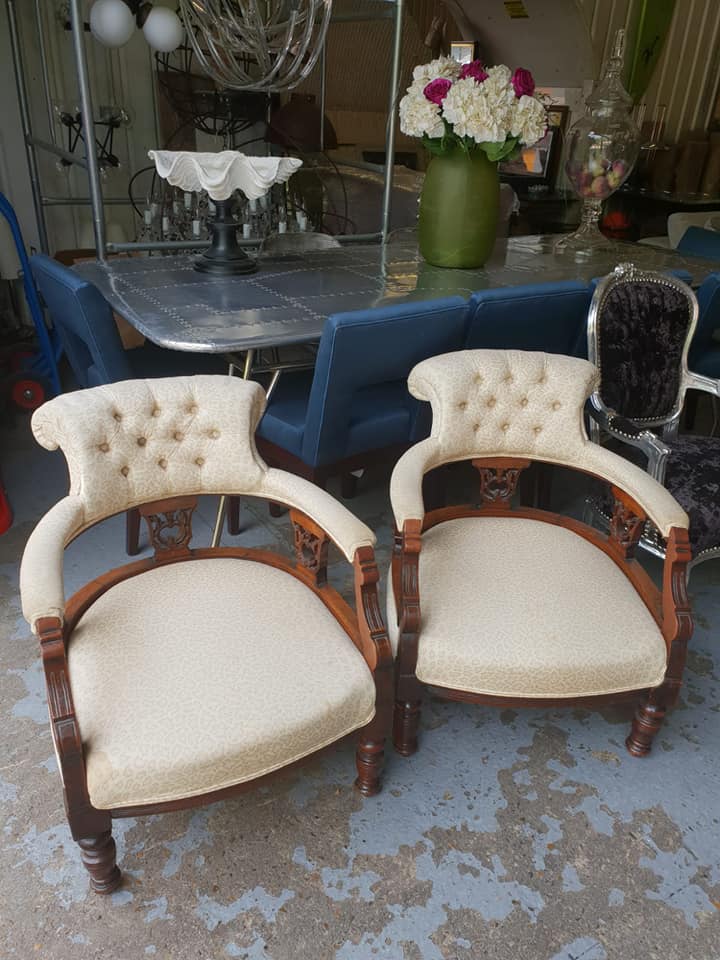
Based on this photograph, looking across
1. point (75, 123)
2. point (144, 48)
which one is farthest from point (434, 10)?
point (75, 123)

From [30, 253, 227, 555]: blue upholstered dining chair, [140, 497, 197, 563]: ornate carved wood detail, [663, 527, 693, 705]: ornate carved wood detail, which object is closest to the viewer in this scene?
[663, 527, 693, 705]: ornate carved wood detail

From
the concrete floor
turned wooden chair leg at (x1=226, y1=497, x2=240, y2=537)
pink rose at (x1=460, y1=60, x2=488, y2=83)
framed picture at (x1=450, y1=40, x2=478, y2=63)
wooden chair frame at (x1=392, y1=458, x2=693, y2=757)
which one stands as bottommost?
the concrete floor

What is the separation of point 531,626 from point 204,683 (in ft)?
2.12

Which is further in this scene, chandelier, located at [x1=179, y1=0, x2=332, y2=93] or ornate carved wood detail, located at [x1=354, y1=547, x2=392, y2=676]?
chandelier, located at [x1=179, y1=0, x2=332, y2=93]

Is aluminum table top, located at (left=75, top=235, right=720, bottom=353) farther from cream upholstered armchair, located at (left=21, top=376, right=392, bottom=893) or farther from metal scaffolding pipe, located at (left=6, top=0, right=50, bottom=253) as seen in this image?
metal scaffolding pipe, located at (left=6, top=0, right=50, bottom=253)

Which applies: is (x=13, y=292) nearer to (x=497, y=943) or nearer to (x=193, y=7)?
(x=193, y=7)

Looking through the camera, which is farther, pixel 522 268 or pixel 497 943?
pixel 522 268

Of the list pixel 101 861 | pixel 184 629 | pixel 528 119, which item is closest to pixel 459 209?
pixel 528 119

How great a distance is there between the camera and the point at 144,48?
4043 mm

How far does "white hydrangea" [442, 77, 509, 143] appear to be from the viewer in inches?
88.5

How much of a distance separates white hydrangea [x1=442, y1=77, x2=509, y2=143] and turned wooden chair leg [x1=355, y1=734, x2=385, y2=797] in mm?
1899

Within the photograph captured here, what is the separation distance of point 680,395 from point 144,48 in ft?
11.7

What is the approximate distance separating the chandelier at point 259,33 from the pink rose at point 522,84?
624mm

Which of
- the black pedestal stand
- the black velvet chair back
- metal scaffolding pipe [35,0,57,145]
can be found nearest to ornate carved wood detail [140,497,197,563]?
the black pedestal stand
